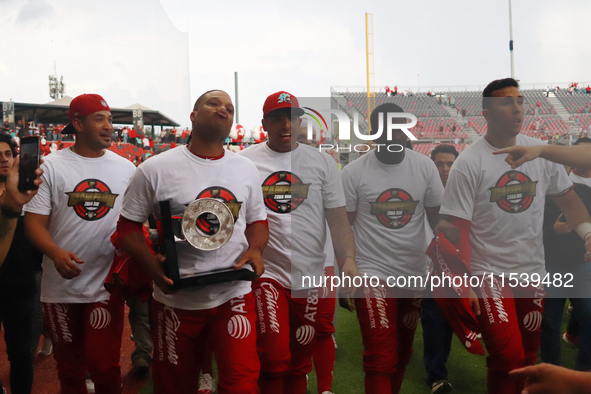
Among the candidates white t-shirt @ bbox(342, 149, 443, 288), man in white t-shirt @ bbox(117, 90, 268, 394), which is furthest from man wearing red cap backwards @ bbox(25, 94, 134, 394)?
white t-shirt @ bbox(342, 149, 443, 288)

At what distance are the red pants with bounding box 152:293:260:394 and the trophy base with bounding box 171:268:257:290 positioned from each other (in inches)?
6.8

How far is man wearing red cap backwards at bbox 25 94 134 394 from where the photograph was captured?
10.5 ft

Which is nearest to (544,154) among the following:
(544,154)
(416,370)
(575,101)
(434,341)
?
(544,154)

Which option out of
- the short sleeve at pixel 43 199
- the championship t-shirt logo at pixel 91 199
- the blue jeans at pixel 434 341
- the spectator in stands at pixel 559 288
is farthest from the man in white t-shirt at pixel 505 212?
the short sleeve at pixel 43 199

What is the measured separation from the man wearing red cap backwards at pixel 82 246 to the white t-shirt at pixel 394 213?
5.67ft

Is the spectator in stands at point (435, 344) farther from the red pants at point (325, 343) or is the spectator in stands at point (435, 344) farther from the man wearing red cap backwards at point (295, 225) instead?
the man wearing red cap backwards at point (295, 225)

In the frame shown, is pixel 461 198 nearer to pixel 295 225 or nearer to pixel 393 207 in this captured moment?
pixel 393 207

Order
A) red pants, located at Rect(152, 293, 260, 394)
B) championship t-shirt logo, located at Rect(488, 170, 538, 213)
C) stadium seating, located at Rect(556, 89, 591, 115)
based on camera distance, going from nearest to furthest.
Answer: red pants, located at Rect(152, 293, 260, 394) < championship t-shirt logo, located at Rect(488, 170, 538, 213) < stadium seating, located at Rect(556, 89, 591, 115)

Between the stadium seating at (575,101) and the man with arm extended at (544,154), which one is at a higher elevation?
the stadium seating at (575,101)

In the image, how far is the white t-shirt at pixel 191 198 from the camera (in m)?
2.70

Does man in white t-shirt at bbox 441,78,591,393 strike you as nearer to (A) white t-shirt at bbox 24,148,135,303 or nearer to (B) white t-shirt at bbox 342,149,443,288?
(B) white t-shirt at bbox 342,149,443,288

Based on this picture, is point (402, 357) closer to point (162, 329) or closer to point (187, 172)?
point (162, 329)

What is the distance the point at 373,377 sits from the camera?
3268mm

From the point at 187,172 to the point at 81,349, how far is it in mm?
1532
